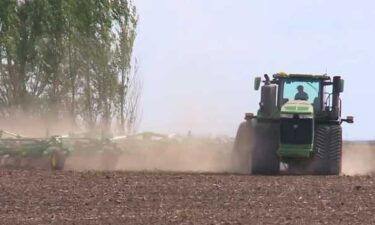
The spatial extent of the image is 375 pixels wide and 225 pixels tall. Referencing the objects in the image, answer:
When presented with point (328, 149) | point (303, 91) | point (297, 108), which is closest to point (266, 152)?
point (297, 108)

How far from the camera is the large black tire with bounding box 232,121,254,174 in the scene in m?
21.5

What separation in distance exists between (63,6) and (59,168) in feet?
60.5

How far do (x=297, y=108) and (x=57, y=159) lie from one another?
6.46 metres

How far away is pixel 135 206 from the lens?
13.3 metres

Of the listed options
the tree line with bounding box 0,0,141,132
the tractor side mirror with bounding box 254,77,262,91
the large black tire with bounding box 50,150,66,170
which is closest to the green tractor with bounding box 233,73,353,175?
the tractor side mirror with bounding box 254,77,262,91

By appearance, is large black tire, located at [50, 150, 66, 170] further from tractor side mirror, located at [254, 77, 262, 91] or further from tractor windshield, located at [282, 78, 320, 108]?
tractor windshield, located at [282, 78, 320, 108]

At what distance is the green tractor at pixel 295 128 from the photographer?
66.5 feet

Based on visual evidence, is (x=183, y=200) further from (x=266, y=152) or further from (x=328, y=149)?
(x=328, y=149)

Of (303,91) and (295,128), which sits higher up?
(303,91)

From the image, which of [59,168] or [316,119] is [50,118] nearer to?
[59,168]

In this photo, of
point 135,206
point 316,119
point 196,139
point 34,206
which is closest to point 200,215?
point 135,206

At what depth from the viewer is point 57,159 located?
23.0 meters

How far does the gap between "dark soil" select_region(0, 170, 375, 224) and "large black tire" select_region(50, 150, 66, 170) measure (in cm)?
430

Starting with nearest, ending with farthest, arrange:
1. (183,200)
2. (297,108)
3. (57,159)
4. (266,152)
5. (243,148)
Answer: (183,200) < (297,108) < (266,152) < (243,148) < (57,159)
